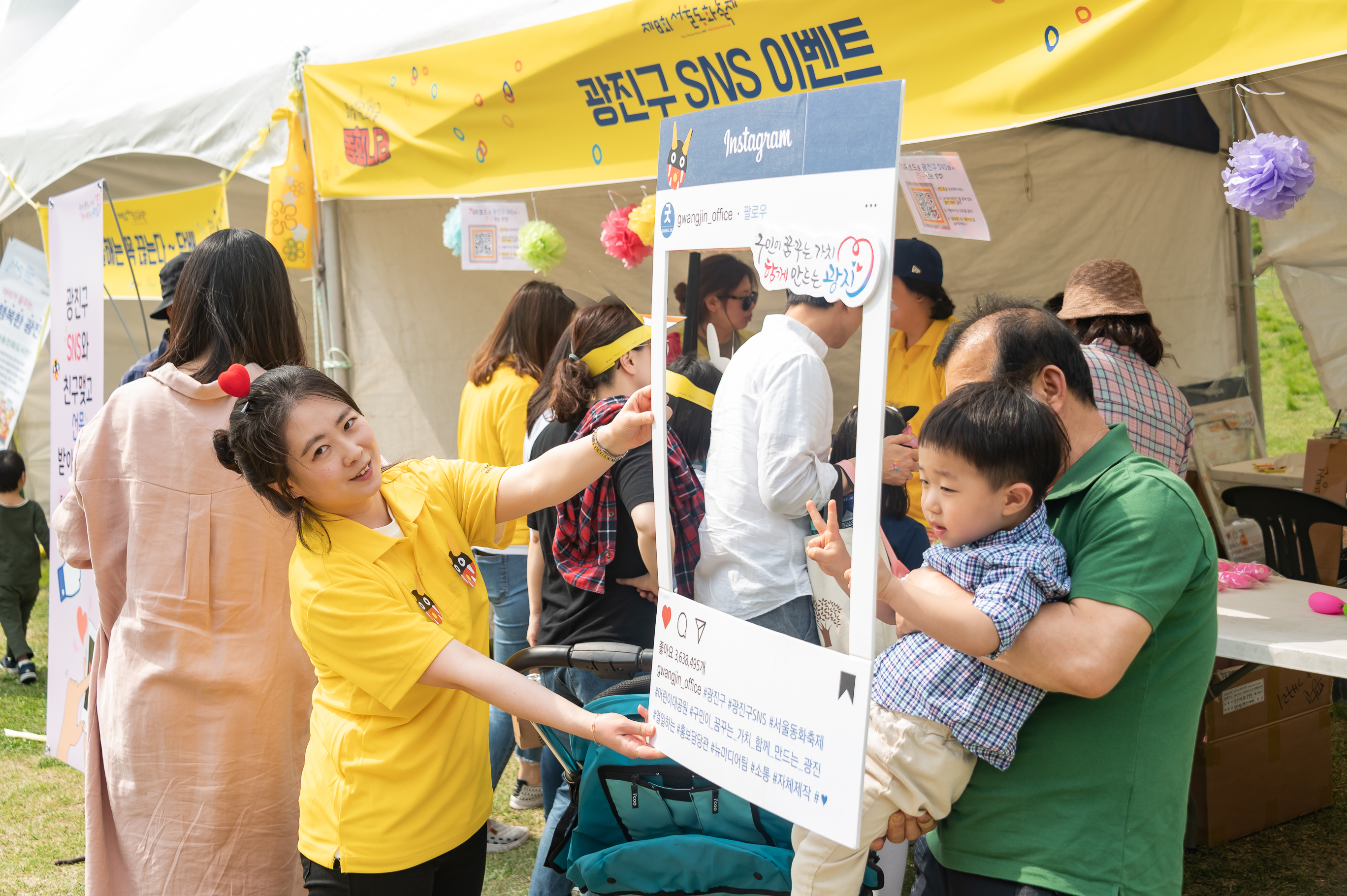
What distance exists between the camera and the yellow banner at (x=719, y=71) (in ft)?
7.22

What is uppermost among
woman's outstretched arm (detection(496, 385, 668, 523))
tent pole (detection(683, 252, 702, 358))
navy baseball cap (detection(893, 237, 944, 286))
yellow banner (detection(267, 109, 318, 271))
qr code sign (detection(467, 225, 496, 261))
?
yellow banner (detection(267, 109, 318, 271))

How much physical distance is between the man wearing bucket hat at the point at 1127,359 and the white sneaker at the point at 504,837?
2301 mm

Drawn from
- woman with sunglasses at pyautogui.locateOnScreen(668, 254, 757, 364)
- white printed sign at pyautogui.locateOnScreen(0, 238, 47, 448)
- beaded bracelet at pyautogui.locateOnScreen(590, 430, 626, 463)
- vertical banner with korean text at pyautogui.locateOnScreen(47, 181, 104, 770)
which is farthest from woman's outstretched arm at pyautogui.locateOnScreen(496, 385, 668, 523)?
white printed sign at pyautogui.locateOnScreen(0, 238, 47, 448)

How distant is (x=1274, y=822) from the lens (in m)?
3.21

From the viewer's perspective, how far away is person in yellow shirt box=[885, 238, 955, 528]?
315 centimetres

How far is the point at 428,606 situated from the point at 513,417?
1906 mm

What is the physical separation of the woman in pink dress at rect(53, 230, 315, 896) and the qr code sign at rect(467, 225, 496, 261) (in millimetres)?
2255

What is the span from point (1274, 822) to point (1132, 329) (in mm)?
1745

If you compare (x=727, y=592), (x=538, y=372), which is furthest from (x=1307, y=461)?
(x=727, y=592)

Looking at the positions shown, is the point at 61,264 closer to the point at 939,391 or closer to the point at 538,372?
the point at 538,372

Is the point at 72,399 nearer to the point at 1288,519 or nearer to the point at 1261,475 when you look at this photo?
the point at 1288,519

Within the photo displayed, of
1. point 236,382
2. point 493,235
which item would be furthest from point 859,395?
point 493,235

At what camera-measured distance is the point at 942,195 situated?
3010 mm

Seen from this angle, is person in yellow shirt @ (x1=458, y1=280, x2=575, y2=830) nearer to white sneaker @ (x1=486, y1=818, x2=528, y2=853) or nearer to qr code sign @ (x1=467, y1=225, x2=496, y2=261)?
white sneaker @ (x1=486, y1=818, x2=528, y2=853)
